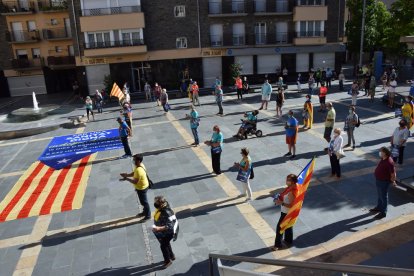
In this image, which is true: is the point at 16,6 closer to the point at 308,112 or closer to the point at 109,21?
the point at 109,21

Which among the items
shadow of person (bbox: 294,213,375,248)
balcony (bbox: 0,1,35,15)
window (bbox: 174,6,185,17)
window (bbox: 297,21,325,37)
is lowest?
shadow of person (bbox: 294,213,375,248)

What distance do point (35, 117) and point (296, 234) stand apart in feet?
69.8

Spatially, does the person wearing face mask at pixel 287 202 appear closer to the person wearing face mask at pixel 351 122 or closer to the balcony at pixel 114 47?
the person wearing face mask at pixel 351 122

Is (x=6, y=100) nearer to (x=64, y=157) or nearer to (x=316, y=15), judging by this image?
(x=64, y=157)

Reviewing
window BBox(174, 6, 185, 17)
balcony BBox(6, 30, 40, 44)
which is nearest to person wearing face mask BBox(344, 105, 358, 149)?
window BBox(174, 6, 185, 17)

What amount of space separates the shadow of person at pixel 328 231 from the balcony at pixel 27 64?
38.8m

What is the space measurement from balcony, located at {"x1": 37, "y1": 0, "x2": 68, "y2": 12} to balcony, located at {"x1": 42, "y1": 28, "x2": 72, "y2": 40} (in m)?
2.08

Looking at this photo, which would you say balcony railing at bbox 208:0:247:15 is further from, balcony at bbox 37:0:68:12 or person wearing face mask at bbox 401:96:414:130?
person wearing face mask at bbox 401:96:414:130

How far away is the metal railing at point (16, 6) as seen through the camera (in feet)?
127

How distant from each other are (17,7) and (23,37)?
3094mm

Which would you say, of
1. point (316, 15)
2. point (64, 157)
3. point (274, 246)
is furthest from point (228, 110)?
point (316, 15)

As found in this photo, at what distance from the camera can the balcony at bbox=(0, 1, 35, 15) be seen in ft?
127

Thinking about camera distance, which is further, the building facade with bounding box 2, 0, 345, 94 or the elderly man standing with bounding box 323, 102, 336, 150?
the building facade with bounding box 2, 0, 345, 94

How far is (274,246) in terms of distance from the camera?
26.7 ft
